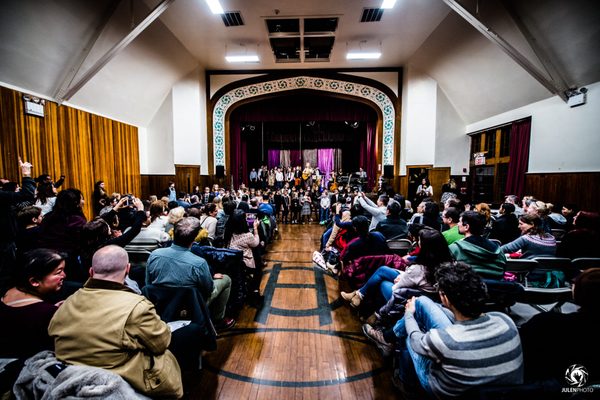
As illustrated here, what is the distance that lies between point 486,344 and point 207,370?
73.9 inches

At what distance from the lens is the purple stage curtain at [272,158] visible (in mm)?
13836

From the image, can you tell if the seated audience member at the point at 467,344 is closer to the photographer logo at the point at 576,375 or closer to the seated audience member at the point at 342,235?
the photographer logo at the point at 576,375

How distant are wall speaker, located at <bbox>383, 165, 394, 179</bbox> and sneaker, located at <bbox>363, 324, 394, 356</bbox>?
7046 millimetres

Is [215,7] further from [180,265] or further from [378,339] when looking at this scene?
[378,339]

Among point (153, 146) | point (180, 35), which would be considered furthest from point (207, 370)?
point (153, 146)

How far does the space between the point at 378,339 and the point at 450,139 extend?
776 cm

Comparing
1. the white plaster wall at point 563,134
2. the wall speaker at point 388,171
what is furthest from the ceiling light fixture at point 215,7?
the white plaster wall at point 563,134

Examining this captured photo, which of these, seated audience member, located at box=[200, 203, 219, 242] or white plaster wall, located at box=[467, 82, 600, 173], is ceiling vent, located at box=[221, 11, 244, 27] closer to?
seated audience member, located at box=[200, 203, 219, 242]

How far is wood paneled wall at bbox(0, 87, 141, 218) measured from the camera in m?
4.68

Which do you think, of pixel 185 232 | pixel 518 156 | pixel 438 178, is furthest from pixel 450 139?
pixel 185 232

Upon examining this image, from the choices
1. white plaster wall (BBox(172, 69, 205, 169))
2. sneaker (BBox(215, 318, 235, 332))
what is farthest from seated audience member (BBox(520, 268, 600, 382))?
white plaster wall (BBox(172, 69, 205, 169))

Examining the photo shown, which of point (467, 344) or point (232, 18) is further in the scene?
point (232, 18)

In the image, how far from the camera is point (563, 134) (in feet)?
16.7

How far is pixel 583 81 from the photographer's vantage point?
466cm
